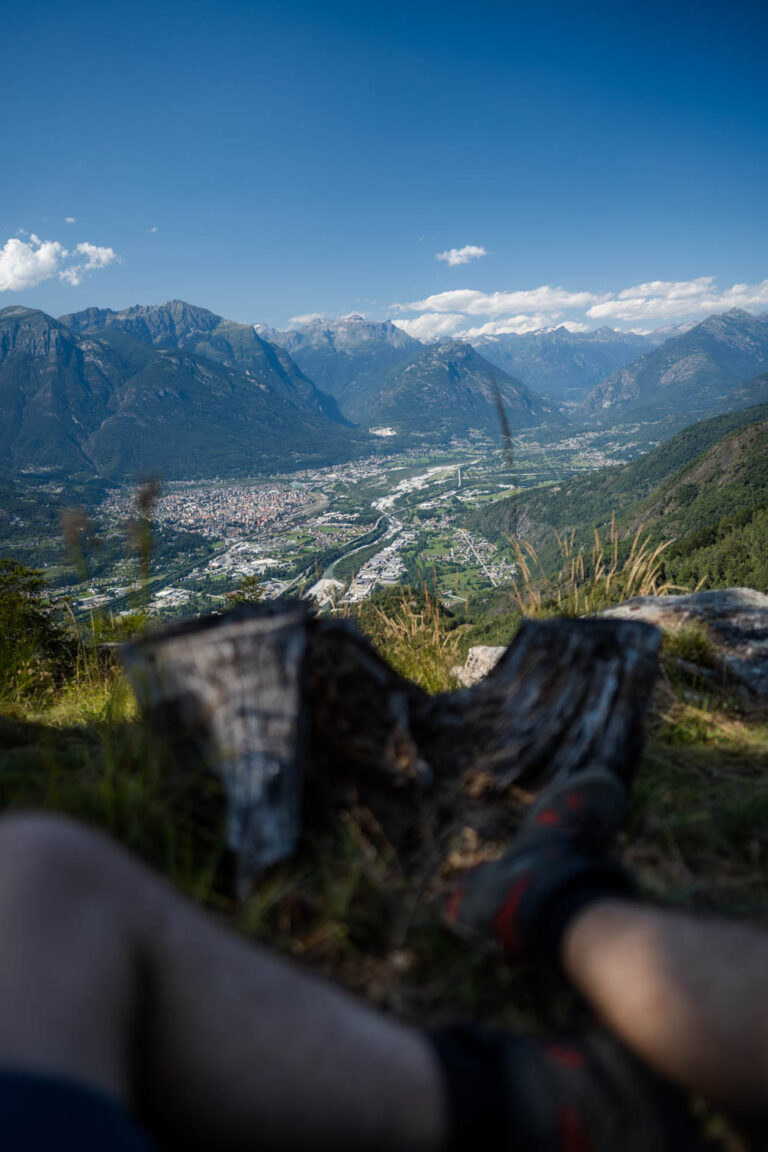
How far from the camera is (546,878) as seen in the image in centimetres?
132

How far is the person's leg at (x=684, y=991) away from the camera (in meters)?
0.93

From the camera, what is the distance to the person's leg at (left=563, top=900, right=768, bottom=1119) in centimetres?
93

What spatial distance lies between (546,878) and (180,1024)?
2.88 ft

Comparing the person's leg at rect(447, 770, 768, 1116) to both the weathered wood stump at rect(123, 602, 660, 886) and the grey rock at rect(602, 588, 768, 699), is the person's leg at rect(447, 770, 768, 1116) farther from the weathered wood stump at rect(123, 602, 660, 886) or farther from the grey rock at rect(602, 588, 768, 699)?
the grey rock at rect(602, 588, 768, 699)

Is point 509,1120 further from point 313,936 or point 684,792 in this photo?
point 684,792

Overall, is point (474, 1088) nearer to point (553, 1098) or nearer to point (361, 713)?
point (553, 1098)

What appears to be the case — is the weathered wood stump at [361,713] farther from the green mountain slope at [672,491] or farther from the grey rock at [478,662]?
the green mountain slope at [672,491]

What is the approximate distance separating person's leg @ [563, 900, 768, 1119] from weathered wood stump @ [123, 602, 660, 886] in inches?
29.8

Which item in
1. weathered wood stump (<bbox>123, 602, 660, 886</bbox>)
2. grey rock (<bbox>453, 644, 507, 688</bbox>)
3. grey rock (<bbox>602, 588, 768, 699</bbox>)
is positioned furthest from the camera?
grey rock (<bbox>453, 644, 507, 688</bbox>)

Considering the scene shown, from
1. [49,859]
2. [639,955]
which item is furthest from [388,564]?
[49,859]

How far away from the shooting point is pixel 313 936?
55.1 inches

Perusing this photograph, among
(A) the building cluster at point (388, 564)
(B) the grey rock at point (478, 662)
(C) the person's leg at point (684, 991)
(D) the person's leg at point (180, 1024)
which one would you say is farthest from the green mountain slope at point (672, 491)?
(D) the person's leg at point (180, 1024)

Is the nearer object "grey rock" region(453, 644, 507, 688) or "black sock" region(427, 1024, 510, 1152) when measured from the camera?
"black sock" region(427, 1024, 510, 1152)

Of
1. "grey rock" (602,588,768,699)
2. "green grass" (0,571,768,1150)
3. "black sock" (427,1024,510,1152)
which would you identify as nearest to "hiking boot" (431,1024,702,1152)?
"black sock" (427,1024,510,1152)
